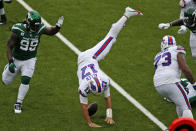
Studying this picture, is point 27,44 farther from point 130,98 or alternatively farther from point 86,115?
point 130,98

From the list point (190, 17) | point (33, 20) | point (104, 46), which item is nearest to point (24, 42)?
point (33, 20)

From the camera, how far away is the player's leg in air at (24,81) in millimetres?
8758

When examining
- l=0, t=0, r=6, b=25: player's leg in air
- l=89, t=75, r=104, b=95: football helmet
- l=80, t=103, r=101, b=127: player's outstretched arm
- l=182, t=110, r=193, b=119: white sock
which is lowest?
l=182, t=110, r=193, b=119: white sock

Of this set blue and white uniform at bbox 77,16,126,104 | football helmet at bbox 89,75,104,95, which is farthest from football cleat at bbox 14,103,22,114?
football helmet at bbox 89,75,104,95

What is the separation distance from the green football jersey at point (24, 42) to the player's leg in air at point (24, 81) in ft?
0.45

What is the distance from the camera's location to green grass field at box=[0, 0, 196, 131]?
28.5 ft

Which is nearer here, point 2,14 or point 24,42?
point 24,42

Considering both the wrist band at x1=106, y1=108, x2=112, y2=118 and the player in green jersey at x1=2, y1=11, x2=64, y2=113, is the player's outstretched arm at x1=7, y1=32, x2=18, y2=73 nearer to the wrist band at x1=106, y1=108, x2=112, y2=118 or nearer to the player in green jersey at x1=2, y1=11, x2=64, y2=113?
the player in green jersey at x1=2, y1=11, x2=64, y2=113

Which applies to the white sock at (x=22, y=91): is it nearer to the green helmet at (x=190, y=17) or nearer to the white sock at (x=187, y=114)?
the white sock at (x=187, y=114)

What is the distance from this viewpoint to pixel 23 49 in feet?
28.9

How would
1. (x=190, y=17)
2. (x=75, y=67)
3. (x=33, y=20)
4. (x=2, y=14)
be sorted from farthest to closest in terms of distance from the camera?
(x=2, y=14) < (x=75, y=67) < (x=190, y=17) < (x=33, y=20)

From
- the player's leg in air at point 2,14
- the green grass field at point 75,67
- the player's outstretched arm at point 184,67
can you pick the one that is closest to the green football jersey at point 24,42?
the green grass field at point 75,67

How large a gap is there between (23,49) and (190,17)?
3227 mm

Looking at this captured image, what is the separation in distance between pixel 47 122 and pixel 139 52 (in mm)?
3663
